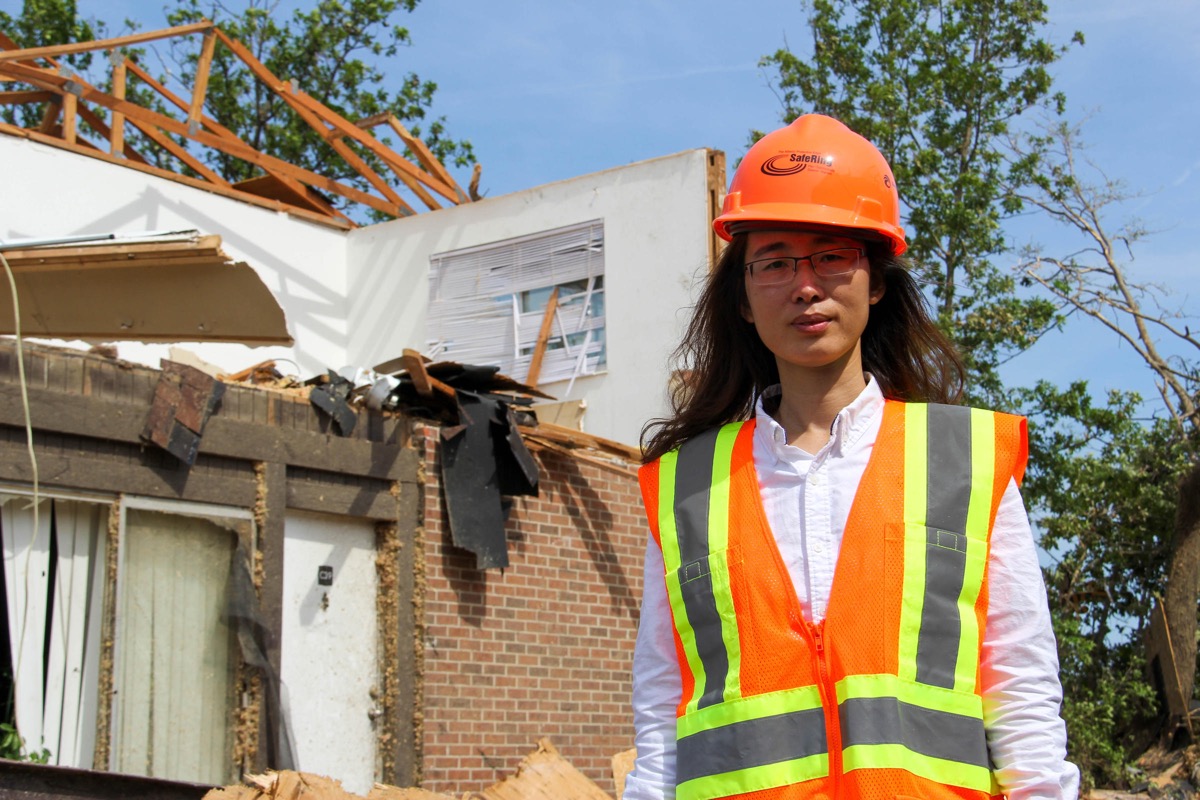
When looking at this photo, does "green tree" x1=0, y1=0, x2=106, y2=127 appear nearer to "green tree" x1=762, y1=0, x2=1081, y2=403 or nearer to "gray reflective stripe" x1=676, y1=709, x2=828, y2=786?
"green tree" x1=762, y1=0, x2=1081, y2=403

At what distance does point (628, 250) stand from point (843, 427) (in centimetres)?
988

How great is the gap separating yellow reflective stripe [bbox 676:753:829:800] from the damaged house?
3.10 meters

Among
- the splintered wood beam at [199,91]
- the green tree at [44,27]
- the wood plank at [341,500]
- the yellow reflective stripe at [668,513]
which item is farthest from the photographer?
the green tree at [44,27]

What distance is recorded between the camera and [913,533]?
89.4 inches

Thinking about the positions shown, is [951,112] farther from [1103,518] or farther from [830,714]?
[830,714]

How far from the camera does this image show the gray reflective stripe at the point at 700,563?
2.30 meters

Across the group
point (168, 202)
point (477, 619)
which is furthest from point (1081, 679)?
point (168, 202)

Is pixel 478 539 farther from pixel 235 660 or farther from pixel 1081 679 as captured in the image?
pixel 1081 679

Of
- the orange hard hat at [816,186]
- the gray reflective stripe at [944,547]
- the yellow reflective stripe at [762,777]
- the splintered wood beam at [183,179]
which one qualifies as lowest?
the yellow reflective stripe at [762,777]

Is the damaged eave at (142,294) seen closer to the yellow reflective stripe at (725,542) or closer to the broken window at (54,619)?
the broken window at (54,619)

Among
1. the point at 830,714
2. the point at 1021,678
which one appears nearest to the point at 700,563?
the point at 830,714

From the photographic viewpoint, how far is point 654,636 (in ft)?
7.98

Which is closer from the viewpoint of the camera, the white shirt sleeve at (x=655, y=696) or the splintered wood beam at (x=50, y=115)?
the white shirt sleeve at (x=655, y=696)

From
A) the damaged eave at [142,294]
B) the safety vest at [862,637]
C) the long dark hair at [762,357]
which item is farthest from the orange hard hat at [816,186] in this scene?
the damaged eave at [142,294]
